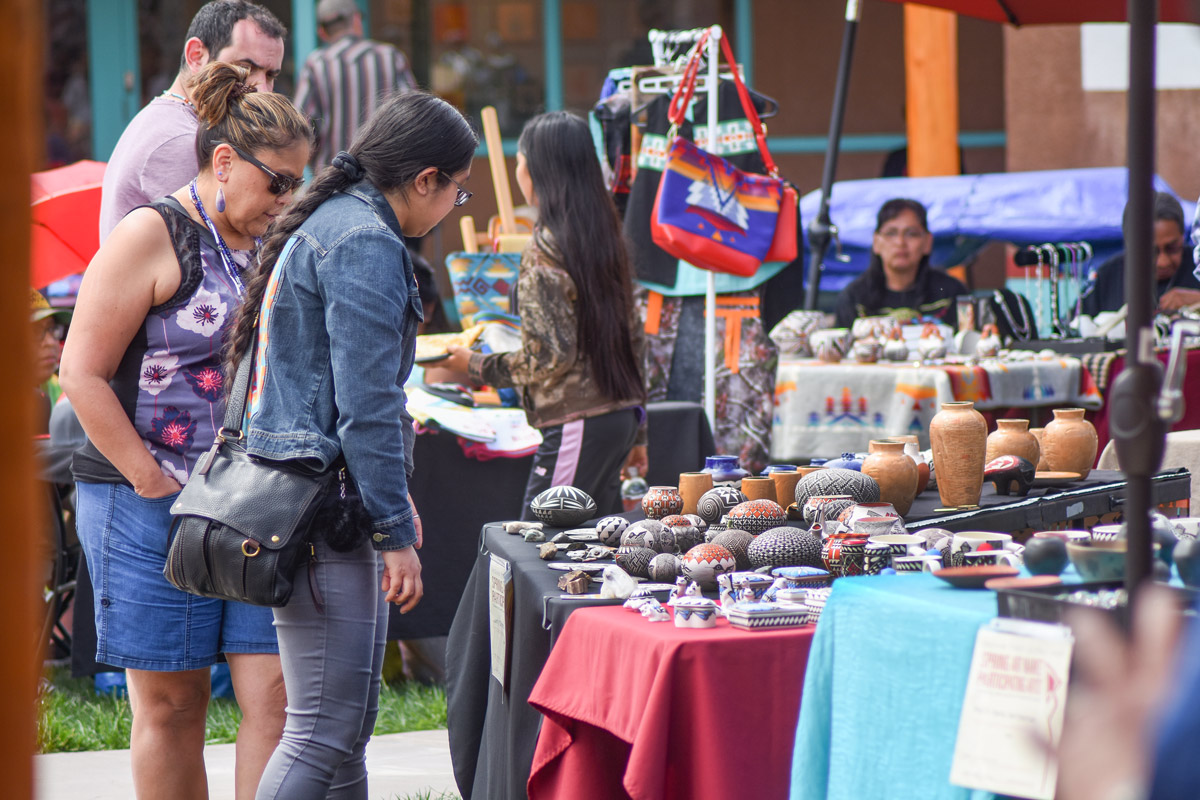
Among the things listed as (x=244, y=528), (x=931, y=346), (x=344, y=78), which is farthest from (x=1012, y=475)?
(x=344, y=78)

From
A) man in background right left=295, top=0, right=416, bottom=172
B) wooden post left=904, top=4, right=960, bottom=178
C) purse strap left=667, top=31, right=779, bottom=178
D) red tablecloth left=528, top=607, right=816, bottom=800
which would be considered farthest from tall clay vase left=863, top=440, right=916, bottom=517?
wooden post left=904, top=4, right=960, bottom=178

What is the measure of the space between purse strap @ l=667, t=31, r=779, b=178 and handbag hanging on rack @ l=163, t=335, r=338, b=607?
2876mm

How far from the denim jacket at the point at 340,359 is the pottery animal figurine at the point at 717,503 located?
745mm

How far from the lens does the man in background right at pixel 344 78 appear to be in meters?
6.56

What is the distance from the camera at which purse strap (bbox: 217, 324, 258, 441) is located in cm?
218

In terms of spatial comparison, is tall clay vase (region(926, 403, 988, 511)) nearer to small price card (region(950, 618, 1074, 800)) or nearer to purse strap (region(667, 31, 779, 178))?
small price card (region(950, 618, 1074, 800))

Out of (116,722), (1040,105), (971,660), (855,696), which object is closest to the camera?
(971,660)

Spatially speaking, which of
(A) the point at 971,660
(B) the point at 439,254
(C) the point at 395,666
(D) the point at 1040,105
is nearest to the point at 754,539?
(A) the point at 971,660

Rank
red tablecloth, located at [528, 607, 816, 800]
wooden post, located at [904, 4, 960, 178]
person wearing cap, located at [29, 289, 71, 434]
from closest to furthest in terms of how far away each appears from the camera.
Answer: red tablecloth, located at [528, 607, 816, 800] < person wearing cap, located at [29, 289, 71, 434] < wooden post, located at [904, 4, 960, 178]

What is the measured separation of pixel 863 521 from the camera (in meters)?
2.26

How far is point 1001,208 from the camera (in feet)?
22.7

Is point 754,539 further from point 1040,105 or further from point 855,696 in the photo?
point 1040,105

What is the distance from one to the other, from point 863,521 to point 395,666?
2.54 meters

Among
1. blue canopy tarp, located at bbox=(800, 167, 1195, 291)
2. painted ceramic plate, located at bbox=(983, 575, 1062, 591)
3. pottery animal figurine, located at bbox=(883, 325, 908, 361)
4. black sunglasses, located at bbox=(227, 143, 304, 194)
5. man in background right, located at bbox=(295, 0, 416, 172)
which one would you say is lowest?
painted ceramic plate, located at bbox=(983, 575, 1062, 591)
